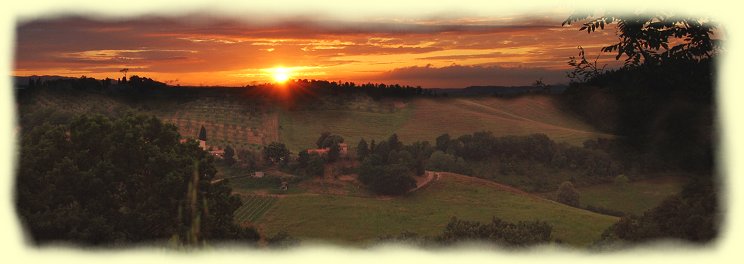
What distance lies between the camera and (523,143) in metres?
97.9

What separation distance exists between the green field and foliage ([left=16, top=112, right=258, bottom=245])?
206 ft

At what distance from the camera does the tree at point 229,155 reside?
77.5 meters

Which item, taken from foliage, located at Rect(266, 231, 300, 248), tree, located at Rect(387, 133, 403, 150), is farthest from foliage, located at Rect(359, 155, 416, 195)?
foliage, located at Rect(266, 231, 300, 248)

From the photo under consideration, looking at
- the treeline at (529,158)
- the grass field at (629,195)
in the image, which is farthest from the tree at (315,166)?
the grass field at (629,195)

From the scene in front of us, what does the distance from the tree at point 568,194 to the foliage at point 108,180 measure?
75.2 m

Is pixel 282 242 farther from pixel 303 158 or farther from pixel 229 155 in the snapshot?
pixel 303 158

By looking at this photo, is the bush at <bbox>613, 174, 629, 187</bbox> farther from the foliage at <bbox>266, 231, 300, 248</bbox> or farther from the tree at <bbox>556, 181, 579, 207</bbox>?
the foliage at <bbox>266, 231, 300, 248</bbox>

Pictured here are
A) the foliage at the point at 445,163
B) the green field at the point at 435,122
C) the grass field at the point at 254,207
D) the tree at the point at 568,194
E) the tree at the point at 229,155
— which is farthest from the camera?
the foliage at the point at 445,163

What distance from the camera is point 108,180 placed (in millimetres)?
21656

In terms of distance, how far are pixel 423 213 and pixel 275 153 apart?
20.3 metres

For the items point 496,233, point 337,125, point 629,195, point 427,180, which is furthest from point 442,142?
point 496,233

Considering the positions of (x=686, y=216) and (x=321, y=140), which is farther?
(x=321, y=140)

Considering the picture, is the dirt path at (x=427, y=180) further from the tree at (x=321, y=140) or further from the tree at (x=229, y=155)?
the tree at (x=229, y=155)

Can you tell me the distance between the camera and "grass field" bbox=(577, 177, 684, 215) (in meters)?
82.4
